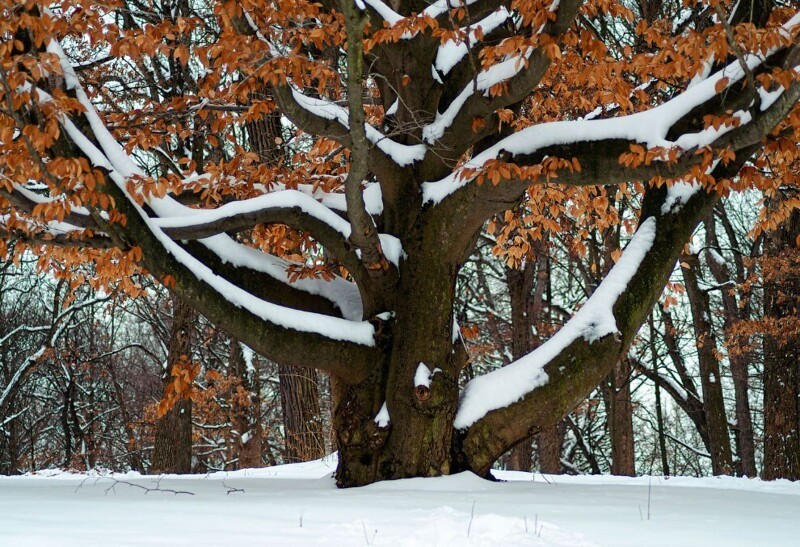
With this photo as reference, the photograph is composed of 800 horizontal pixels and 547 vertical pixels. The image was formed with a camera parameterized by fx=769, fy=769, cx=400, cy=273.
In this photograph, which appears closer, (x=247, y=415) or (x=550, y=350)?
(x=550, y=350)

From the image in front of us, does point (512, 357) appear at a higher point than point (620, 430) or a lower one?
higher

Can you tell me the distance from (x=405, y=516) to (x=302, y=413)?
827 cm

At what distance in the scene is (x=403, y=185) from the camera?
653 centimetres

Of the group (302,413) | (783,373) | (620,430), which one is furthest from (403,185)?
(620,430)

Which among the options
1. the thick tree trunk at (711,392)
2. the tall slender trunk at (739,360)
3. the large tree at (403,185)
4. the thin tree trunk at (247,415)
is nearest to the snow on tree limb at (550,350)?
the large tree at (403,185)

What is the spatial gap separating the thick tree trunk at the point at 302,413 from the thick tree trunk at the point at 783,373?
7125mm

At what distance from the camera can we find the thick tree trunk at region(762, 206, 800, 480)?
1202cm

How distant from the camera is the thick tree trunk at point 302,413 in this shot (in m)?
12.0

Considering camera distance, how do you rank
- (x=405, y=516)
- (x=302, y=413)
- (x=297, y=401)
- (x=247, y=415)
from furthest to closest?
(x=247, y=415) → (x=302, y=413) → (x=297, y=401) → (x=405, y=516)

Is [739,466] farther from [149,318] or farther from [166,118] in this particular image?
[166,118]

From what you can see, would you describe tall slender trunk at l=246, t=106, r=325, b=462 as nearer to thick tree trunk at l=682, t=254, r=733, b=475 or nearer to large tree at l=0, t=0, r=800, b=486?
large tree at l=0, t=0, r=800, b=486

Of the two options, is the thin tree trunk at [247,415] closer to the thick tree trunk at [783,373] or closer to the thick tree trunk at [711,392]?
the thick tree trunk at [711,392]

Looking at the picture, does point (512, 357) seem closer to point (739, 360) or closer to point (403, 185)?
point (739, 360)

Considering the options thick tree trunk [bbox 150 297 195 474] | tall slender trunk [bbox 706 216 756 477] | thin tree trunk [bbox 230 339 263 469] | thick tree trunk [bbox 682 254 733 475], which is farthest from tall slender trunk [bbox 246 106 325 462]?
tall slender trunk [bbox 706 216 756 477]
